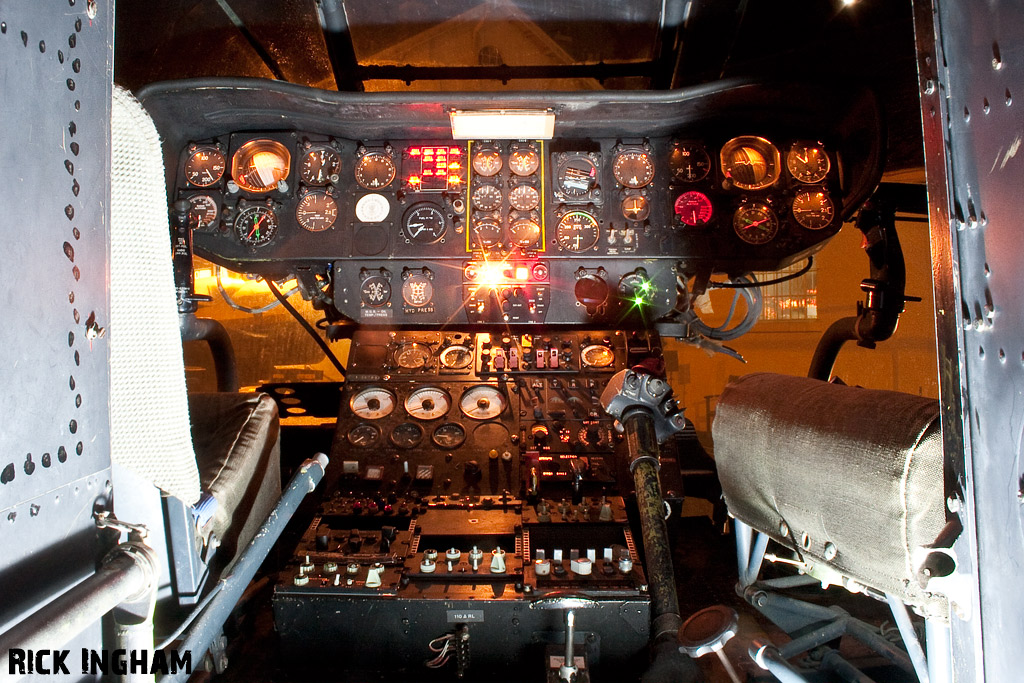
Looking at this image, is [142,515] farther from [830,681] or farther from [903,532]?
[830,681]

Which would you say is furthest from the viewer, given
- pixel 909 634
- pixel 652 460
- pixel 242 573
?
pixel 652 460

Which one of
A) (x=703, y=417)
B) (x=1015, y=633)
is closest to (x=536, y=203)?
(x=1015, y=633)

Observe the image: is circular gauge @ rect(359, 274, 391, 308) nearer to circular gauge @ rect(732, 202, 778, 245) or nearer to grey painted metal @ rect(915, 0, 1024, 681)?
circular gauge @ rect(732, 202, 778, 245)

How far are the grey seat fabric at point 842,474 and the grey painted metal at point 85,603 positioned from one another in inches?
Result: 57.0

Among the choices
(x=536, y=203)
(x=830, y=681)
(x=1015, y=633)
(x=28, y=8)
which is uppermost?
(x=536, y=203)

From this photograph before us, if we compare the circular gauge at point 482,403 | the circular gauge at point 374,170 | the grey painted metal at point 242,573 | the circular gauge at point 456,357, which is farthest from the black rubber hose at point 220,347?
the grey painted metal at point 242,573

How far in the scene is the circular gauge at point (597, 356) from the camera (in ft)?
11.3

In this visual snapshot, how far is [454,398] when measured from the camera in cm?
330

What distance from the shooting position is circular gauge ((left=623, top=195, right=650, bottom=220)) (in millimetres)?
3539

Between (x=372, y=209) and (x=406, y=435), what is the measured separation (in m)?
1.38

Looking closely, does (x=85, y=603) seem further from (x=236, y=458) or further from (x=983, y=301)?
(x=983, y=301)

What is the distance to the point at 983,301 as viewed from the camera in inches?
40.3

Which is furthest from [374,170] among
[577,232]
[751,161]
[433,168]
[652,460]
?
[652,460]

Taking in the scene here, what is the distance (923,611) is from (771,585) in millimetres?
1062
